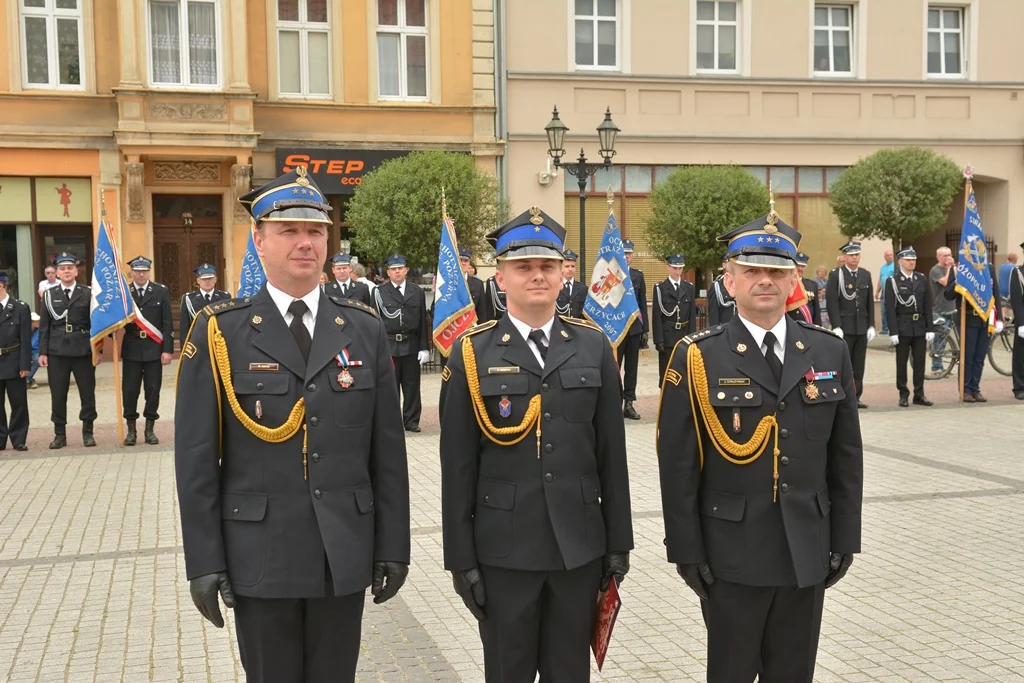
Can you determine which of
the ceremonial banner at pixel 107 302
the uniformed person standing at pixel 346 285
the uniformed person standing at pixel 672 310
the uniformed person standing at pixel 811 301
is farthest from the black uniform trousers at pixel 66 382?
the uniformed person standing at pixel 811 301

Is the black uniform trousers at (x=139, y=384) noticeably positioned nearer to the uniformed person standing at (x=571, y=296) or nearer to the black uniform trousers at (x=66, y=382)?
the black uniform trousers at (x=66, y=382)

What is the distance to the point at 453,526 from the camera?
3812mm

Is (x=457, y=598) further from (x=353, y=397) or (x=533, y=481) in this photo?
(x=353, y=397)

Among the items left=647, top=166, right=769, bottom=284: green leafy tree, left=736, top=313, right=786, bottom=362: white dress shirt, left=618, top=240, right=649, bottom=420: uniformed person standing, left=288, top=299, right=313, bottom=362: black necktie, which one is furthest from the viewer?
left=647, top=166, right=769, bottom=284: green leafy tree

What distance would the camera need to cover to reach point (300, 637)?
365cm

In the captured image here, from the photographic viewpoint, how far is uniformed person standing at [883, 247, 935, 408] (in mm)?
15031

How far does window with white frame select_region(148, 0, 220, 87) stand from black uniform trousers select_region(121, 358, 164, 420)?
11523 mm

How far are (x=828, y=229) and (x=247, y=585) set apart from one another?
25417 mm

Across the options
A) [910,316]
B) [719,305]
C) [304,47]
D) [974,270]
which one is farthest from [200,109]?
[974,270]

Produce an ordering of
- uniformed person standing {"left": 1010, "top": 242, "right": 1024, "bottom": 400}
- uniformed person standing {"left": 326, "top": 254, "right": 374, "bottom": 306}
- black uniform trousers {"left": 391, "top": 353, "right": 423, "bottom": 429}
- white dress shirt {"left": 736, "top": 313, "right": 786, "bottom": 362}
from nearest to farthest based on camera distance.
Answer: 1. white dress shirt {"left": 736, "top": 313, "right": 786, "bottom": 362}
2. black uniform trousers {"left": 391, "top": 353, "right": 423, "bottom": 429}
3. uniformed person standing {"left": 326, "top": 254, "right": 374, "bottom": 306}
4. uniformed person standing {"left": 1010, "top": 242, "right": 1024, "bottom": 400}

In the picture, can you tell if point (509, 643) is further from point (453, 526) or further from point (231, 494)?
point (231, 494)


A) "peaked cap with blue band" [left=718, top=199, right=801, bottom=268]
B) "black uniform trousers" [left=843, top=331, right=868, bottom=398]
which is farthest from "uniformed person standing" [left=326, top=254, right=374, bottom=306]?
"peaked cap with blue band" [left=718, top=199, right=801, bottom=268]

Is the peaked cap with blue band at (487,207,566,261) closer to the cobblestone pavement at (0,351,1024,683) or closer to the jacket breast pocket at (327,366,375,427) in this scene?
the jacket breast pocket at (327,366,375,427)

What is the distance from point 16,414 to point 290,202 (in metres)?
10.3
